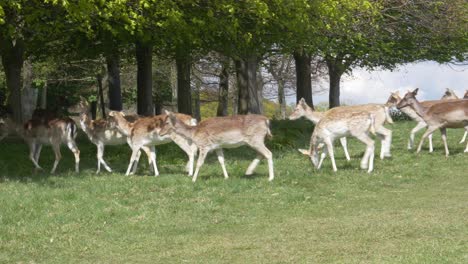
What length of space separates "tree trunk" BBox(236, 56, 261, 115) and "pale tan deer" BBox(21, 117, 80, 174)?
12.2 m

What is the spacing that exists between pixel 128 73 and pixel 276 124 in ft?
73.0

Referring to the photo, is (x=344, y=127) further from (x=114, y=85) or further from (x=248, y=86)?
(x=114, y=85)

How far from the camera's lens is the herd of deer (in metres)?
16.1

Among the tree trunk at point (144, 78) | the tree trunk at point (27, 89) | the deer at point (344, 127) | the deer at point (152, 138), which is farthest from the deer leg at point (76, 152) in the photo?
the tree trunk at point (27, 89)

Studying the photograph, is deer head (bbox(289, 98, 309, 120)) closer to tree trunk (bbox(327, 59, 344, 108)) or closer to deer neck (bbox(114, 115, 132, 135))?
deer neck (bbox(114, 115, 132, 135))

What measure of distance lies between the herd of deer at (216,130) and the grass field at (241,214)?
0.50 metres

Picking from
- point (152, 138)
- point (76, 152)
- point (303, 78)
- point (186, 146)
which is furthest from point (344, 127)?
point (303, 78)

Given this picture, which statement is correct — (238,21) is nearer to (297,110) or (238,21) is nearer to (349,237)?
(297,110)

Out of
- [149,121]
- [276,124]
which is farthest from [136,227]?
[276,124]

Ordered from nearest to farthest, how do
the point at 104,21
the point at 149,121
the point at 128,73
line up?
the point at 149,121 < the point at 104,21 < the point at 128,73

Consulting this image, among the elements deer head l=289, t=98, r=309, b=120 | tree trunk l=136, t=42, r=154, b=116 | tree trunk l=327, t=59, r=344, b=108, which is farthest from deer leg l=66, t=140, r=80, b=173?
tree trunk l=327, t=59, r=344, b=108

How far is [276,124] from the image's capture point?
30141 millimetres

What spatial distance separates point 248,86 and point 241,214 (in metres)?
19.9

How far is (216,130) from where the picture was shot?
16.1 meters
